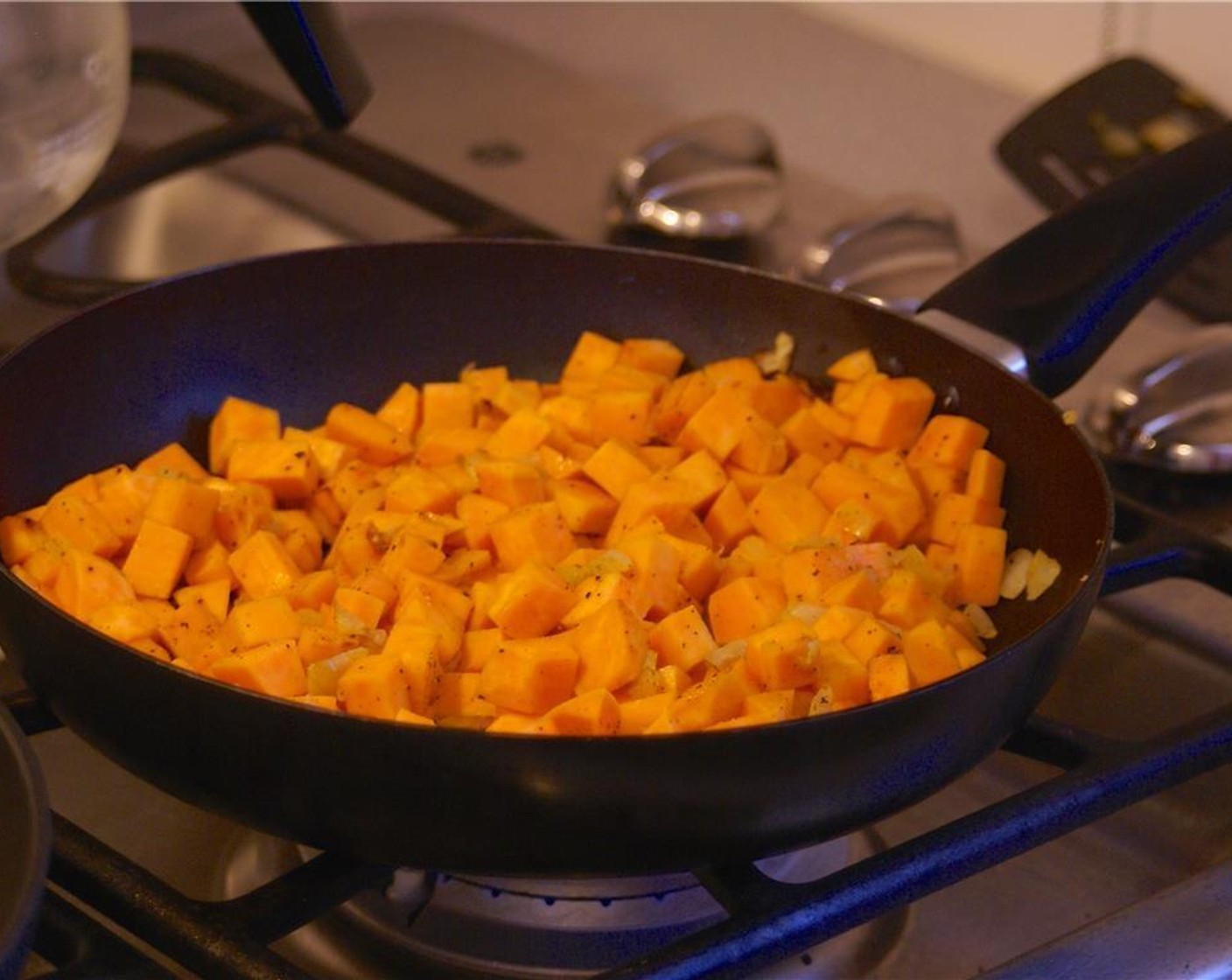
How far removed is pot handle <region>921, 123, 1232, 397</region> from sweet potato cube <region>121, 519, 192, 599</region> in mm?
458

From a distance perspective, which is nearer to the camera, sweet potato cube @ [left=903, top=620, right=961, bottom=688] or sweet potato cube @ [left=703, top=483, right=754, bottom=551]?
sweet potato cube @ [left=903, top=620, right=961, bottom=688]

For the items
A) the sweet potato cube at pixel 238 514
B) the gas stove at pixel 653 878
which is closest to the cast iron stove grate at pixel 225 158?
the gas stove at pixel 653 878

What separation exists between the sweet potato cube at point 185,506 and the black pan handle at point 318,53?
1.10 feet

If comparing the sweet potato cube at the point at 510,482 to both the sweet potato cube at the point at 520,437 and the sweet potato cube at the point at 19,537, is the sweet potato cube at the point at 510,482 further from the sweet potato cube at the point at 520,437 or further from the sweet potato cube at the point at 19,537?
the sweet potato cube at the point at 19,537

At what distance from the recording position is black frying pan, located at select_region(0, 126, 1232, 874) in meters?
0.61

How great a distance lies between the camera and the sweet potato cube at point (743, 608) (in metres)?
0.83

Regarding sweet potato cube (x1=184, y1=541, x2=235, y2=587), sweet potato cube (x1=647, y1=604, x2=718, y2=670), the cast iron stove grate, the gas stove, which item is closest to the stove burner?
the gas stove

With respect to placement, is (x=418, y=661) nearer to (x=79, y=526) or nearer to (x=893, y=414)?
(x=79, y=526)

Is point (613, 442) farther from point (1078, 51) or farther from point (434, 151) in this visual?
point (1078, 51)

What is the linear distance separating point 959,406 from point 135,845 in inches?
20.3

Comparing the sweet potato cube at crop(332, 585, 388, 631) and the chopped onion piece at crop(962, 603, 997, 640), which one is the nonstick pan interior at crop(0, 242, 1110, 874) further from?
the sweet potato cube at crop(332, 585, 388, 631)

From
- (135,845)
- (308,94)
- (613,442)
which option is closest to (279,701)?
(135,845)

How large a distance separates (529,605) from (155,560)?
0.21 metres

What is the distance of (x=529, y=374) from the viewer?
1.09 meters
